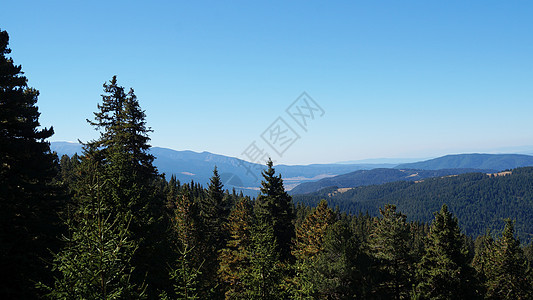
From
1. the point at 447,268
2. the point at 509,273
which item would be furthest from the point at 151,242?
the point at 509,273

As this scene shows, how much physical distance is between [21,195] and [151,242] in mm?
7316

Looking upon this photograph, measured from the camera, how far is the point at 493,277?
98.5ft

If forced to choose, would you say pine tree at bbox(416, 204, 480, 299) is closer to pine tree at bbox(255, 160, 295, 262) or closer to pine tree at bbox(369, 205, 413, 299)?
→ pine tree at bbox(369, 205, 413, 299)

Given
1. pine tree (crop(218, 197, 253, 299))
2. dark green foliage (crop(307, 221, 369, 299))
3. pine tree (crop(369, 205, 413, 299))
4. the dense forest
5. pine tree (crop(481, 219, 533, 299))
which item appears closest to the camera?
the dense forest

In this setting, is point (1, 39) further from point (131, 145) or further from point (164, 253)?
point (164, 253)

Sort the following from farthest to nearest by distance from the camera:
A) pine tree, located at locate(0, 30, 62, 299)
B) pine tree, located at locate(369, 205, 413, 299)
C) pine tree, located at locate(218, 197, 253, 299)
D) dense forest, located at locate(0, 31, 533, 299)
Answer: pine tree, located at locate(218, 197, 253, 299), pine tree, located at locate(369, 205, 413, 299), pine tree, located at locate(0, 30, 62, 299), dense forest, located at locate(0, 31, 533, 299)

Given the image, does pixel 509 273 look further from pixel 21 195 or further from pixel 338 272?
pixel 21 195

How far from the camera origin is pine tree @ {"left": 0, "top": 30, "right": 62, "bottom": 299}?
12.1 meters

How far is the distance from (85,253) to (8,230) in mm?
9638

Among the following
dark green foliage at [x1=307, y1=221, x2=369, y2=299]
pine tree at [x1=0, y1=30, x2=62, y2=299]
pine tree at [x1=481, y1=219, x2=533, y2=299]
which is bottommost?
pine tree at [x1=481, y1=219, x2=533, y2=299]

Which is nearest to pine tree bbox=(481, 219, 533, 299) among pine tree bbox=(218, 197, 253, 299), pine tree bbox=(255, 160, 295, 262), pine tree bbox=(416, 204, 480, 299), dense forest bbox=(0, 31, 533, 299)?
dense forest bbox=(0, 31, 533, 299)

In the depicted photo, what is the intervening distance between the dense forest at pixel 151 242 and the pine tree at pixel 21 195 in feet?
0.19

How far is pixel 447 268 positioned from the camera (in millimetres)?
22703

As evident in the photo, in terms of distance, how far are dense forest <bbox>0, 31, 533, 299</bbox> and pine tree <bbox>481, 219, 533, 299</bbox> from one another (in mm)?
99
